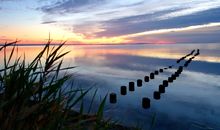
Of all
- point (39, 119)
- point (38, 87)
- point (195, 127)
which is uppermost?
point (38, 87)

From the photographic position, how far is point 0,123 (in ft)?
7.97

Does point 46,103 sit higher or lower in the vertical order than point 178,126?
higher

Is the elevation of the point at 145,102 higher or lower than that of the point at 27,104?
lower

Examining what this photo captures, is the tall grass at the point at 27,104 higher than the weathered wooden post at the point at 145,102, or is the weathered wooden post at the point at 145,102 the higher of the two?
the tall grass at the point at 27,104

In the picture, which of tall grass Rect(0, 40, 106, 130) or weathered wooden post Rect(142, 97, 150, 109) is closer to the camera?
tall grass Rect(0, 40, 106, 130)

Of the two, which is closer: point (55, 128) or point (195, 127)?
point (55, 128)

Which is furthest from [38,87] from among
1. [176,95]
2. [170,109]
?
[176,95]

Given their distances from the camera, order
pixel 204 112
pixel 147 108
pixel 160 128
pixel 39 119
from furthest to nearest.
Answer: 1. pixel 204 112
2. pixel 147 108
3. pixel 160 128
4. pixel 39 119

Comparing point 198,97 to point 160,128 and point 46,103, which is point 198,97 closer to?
point 160,128

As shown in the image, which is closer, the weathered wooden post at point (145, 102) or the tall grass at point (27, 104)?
the tall grass at point (27, 104)

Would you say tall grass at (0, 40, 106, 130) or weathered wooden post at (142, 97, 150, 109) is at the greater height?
tall grass at (0, 40, 106, 130)

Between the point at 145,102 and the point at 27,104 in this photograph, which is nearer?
the point at 27,104

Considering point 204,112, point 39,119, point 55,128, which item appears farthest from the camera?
point 204,112

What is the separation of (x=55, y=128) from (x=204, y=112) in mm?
15590
